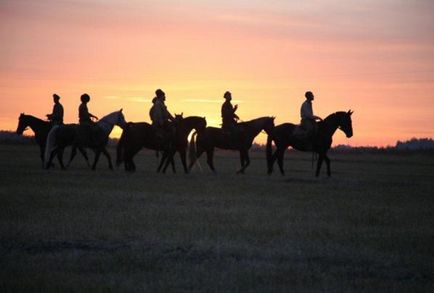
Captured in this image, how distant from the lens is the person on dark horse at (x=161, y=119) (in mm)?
26938

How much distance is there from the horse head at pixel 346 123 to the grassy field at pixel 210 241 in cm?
824

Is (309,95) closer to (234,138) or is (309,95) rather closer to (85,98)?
(234,138)

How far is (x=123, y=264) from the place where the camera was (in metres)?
9.80

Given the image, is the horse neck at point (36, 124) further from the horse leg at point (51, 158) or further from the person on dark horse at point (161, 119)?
the person on dark horse at point (161, 119)

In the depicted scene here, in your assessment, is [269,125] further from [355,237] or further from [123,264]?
[123,264]

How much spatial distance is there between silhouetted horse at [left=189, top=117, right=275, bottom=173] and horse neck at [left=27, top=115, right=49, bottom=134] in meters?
5.42

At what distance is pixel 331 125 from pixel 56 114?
32.0ft

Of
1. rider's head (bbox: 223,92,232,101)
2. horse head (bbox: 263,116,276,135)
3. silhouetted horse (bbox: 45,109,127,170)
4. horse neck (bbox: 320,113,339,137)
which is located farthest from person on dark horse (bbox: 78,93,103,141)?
horse neck (bbox: 320,113,339,137)

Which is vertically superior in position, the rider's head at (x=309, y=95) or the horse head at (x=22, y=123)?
the rider's head at (x=309, y=95)

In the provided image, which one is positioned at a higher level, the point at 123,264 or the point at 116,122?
the point at 116,122

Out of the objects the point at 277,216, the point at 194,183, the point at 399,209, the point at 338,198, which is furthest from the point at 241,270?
the point at 194,183

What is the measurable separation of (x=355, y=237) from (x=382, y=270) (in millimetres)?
2287

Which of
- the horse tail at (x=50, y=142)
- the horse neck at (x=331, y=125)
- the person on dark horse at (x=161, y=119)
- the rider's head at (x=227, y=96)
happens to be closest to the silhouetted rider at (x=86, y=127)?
the horse tail at (x=50, y=142)

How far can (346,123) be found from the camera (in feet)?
89.1
